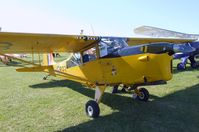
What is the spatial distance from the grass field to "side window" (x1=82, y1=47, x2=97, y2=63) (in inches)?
49.1

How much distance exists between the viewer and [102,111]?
19.0 feet

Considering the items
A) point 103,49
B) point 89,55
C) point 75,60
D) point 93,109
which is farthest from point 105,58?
point 75,60

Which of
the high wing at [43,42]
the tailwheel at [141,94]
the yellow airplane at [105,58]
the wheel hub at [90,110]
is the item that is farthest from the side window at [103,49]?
the tailwheel at [141,94]

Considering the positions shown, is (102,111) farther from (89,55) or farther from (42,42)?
(42,42)

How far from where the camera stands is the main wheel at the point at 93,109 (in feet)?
17.5

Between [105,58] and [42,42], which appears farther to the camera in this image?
[42,42]

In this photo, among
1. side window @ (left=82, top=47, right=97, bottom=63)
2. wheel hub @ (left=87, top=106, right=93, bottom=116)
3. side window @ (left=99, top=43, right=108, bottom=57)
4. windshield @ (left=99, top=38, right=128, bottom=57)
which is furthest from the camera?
side window @ (left=82, top=47, right=97, bottom=63)

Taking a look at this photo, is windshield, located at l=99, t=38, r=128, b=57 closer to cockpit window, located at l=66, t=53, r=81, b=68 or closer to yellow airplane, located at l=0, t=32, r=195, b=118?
yellow airplane, located at l=0, t=32, r=195, b=118

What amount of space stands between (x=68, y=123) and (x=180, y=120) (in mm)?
2409

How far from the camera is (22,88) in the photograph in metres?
8.72

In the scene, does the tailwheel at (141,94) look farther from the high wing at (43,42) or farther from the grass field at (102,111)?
the high wing at (43,42)

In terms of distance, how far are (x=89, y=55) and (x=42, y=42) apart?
4.21 feet

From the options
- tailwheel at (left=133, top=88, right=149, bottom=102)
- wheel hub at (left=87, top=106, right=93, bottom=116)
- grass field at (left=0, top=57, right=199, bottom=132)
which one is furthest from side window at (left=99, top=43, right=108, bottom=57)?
tailwheel at (left=133, top=88, right=149, bottom=102)

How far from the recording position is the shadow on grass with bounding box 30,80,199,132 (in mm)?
4680
